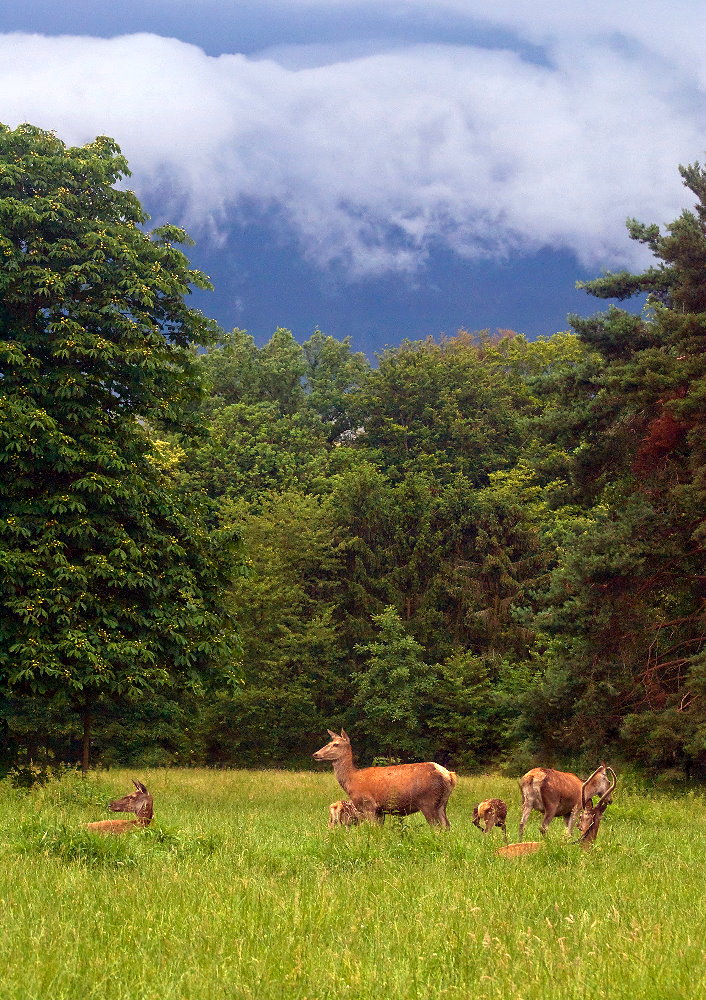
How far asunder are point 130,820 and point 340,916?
19.9 ft

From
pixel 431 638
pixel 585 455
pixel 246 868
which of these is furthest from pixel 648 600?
pixel 431 638

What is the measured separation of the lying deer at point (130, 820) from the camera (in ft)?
36.9

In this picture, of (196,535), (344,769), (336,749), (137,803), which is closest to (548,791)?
(344,769)

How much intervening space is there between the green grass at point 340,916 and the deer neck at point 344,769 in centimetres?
209

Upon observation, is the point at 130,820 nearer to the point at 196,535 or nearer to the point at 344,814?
the point at 344,814

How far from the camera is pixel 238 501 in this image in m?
50.0

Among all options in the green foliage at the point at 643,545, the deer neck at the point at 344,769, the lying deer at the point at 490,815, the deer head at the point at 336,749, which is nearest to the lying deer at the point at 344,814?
the deer neck at the point at 344,769

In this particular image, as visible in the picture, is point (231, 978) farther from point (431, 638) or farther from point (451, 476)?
point (451, 476)

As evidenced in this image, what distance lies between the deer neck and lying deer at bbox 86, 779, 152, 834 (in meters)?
3.04

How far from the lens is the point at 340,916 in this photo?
7180mm

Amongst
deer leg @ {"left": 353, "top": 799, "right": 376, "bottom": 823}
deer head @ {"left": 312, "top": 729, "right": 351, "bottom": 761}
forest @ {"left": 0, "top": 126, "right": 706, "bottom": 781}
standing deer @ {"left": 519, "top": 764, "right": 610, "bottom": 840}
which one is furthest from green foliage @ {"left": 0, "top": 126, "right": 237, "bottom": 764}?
standing deer @ {"left": 519, "top": 764, "right": 610, "bottom": 840}

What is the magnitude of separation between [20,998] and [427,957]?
2454mm

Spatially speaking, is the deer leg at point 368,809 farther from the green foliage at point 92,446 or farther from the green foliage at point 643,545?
the green foliage at point 643,545

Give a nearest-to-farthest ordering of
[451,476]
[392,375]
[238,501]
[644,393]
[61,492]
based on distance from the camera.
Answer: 1. [61,492]
2. [644,393]
3. [238,501]
4. [451,476]
5. [392,375]
